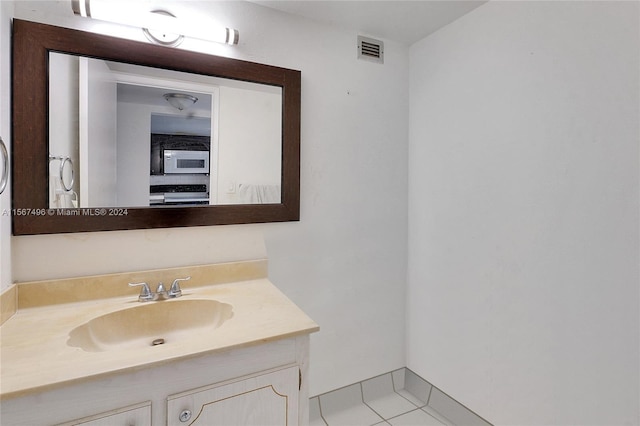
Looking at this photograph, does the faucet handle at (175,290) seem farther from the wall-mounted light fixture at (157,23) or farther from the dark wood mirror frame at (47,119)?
the wall-mounted light fixture at (157,23)

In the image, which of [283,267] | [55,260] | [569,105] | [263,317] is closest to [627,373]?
[569,105]

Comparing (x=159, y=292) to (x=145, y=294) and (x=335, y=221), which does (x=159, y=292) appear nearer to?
(x=145, y=294)

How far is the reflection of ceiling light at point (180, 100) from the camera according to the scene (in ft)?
4.75

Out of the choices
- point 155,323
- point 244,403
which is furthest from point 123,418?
point 155,323

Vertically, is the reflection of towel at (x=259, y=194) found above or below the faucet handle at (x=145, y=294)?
above

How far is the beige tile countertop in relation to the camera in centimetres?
85

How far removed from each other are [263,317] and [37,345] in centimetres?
64

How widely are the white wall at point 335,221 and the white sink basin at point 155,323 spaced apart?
22 centimetres

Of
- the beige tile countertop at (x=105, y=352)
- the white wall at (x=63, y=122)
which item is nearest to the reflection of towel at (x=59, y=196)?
the white wall at (x=63, y=122)

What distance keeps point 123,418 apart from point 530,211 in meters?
1.60

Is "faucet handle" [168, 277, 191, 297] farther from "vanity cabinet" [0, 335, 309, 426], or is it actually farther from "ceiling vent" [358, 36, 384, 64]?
"ceiling vent" [358, 36, 384, 64]

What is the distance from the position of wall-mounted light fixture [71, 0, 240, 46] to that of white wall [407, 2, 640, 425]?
3.74 ft

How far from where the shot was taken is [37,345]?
98 cm

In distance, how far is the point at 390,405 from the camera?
1961 millimetres
